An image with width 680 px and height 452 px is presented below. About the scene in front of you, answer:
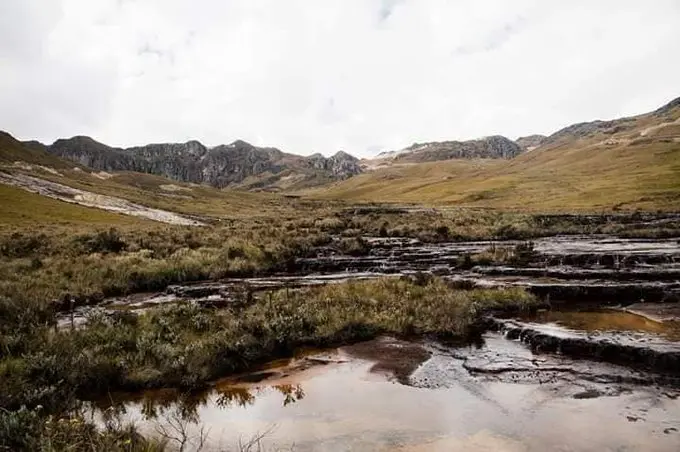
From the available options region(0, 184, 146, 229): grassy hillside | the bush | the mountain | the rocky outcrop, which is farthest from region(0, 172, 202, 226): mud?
the rocky outcrop

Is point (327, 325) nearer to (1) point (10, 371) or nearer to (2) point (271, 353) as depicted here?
(2) point (271, 353)

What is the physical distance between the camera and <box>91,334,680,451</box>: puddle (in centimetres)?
1053

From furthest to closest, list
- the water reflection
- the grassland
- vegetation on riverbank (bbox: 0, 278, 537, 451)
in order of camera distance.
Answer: the grassland < the water reflection < vegetation on riverbank (bbox: 0, 278, 537, 451)

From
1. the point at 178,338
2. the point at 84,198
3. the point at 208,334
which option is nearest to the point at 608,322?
the point at 208,334

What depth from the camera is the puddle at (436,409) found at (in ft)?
34.6

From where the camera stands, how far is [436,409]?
12180 millimetres

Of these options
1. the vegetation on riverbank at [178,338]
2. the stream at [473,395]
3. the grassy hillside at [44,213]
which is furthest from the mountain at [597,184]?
the grassy hillside at [44,213]

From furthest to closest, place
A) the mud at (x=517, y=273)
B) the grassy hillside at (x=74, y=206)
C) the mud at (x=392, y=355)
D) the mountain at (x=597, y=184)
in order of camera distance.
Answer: the mountain at (x=597, y=184) → the grassy hillside at (x=74, y=206) → the mud at (x=517, y=273) → the mud at (x=392, y=355)

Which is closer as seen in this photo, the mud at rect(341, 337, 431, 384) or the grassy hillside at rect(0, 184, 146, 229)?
the mud at rect(341, 337, 431, 384)

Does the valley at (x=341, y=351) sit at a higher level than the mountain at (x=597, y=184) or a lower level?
lower

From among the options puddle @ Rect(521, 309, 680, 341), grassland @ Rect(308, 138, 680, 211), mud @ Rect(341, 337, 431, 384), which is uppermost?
grassland @ Rect(308, 138, 680, 211)

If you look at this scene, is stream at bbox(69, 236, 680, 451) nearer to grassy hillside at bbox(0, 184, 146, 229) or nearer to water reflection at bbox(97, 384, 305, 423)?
water reflection at bbox(97, 384, 305, 423)

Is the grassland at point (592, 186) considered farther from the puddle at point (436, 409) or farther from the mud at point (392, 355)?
the puddle at point (436, 409)

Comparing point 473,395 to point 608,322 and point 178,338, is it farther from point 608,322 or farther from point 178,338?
point 178,338
